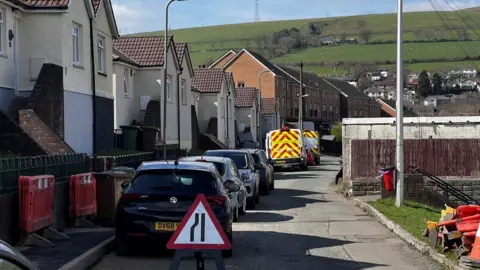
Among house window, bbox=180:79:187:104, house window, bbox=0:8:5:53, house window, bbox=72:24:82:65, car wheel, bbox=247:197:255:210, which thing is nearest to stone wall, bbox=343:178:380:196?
car wheel, bbox=247:197:255:210

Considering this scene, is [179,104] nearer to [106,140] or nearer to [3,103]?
[106,140]

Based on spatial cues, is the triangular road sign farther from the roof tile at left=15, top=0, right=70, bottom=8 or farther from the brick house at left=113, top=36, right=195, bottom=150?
the brick house at left=113, top=36, right=195, bottom=150

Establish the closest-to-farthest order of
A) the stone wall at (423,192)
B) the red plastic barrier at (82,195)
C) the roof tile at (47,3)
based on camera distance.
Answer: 1. the red plastic barrier at (82,195)
2. the roof tile at (47,3)
3. the stone wall at (423,192)

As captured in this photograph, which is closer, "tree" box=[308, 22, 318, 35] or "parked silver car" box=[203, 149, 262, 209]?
"parked silver car" box=[203, 149, 262, 209]

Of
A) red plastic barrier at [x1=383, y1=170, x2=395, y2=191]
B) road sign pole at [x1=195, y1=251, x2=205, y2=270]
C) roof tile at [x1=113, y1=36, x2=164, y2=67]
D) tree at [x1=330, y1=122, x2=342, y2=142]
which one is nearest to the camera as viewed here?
road sign pole at [x1=195, y1=251, x2=205, y2=270]

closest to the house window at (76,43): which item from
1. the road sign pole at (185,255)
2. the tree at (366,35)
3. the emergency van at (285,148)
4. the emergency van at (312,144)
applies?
the road sign pole at (185,255)

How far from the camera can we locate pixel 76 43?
909 inches

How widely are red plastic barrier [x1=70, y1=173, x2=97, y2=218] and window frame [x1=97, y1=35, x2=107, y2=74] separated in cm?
1095

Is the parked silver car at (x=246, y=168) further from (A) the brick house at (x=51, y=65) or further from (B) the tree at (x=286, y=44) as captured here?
(B) the tree at (x=286, y=44)

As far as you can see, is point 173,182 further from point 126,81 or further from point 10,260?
point 126,81

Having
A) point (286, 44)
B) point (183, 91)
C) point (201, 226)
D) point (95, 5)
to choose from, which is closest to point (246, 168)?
point (95, 5)

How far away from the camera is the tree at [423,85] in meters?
93.8

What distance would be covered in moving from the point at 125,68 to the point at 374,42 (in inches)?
3942

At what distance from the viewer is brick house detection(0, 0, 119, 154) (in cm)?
2025
